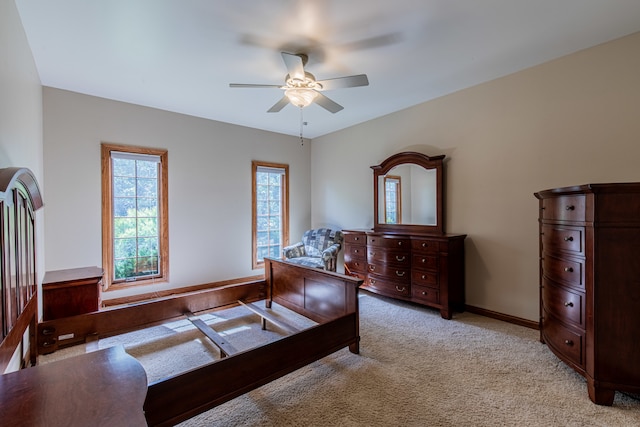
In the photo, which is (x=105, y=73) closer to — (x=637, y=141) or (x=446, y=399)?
(x=446, y=399)

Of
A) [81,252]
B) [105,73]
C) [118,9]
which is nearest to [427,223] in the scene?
[118,9]

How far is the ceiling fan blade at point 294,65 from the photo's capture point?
2.43m

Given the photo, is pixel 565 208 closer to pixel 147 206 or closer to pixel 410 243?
pixel 410 243

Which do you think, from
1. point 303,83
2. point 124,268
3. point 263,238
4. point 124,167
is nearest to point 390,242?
point 303,83

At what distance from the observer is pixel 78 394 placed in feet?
2.93

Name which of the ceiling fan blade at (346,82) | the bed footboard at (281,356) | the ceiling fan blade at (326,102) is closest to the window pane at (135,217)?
the bed footboard at (281,356)

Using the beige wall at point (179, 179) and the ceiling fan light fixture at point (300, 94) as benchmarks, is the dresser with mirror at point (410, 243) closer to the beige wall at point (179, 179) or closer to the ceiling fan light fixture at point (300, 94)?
the ceiling fan light fixture at point (300, 94)

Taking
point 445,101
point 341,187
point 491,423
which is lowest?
point 491,423

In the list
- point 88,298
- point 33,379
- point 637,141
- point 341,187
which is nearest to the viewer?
point 33,379

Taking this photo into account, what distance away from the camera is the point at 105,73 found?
318 cm

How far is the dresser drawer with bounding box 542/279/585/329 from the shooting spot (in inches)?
80.0

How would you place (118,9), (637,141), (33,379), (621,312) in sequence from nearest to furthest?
(33,379) < (621,312) < (118,9) < (637,141)

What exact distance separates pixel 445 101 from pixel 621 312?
2.87 m

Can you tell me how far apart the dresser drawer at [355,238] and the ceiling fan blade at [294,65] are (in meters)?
2.39
